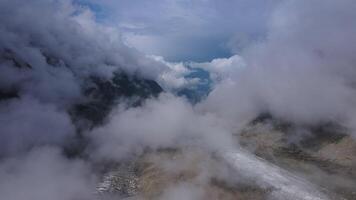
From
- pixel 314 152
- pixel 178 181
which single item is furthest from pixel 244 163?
pixel 314 152

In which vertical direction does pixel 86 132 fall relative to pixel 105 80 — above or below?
below

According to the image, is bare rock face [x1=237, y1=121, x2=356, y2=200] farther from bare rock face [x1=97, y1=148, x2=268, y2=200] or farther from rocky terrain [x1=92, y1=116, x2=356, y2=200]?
bare rock face [x1=97, y1=148, x2=268, y2=200]

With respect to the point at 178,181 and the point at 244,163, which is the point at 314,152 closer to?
the point at 244,163

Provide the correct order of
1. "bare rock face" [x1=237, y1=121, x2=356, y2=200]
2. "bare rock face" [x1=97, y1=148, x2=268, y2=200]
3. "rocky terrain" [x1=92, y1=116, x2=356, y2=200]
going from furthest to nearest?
1. "bare rock face" [x1=237, y1=121, x2=356, y2=200]
2. "rocky terrain" [x1=92, y1=116, x2=356, y2=200]
3. "bare rock face" [x1=97, y1=148, x2=268, y2=200]

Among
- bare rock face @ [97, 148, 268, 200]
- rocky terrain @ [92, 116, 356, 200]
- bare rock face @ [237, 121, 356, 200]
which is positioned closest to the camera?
bare rock face @ [97, 148, 268, 200]

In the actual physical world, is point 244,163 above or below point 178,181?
above

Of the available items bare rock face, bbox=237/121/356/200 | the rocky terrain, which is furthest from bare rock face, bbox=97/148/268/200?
bare rock face, bbox=237/121/356/200

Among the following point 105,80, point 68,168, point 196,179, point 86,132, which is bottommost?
point 196,179

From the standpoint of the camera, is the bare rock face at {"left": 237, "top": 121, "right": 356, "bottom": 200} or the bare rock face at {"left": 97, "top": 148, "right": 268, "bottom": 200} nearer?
the bare rock face at {"left": 97, "top": 148, "right": 268, "bottom": 200}

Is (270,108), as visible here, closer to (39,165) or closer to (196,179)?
(196,179)

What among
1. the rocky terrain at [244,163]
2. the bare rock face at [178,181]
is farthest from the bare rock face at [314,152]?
the bare rock face at [178,181]

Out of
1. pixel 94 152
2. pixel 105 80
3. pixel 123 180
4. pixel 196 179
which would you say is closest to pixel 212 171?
pixel 196 179
